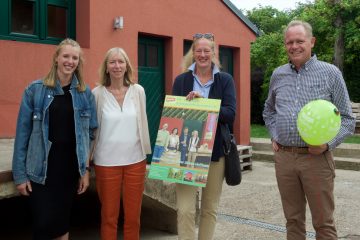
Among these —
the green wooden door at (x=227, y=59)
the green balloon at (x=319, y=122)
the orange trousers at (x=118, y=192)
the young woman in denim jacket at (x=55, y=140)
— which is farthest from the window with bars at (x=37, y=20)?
the green balloon at (x=319, y=122)

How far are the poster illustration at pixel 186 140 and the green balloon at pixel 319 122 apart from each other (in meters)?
0.68

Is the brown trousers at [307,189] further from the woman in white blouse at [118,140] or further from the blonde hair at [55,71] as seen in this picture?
the blonde hair at [55,71]

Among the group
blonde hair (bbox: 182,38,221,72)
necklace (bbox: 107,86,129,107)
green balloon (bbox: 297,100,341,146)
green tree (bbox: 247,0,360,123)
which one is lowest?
green balloon (bbox: 297,100,341,146)

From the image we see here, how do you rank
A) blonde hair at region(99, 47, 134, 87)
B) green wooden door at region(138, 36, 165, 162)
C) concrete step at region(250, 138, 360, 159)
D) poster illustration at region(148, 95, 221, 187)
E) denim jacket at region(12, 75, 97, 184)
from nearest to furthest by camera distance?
denim jacket at region(12, 75, 97, 184)
poster illustration at region(148, 95, 221, 187)
blonde hair at region(99, 47, 134, 87)
green wooden door at region(138, 36, 165, 162)
concrete step at region(250, 138, 360, 159)

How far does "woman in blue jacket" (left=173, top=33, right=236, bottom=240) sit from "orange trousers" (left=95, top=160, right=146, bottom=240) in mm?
368

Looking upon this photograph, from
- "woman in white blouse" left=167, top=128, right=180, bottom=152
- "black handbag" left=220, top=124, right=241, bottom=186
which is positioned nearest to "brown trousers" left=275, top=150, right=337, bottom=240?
"black handbag" left=220, top=124, right=241, bottom=186

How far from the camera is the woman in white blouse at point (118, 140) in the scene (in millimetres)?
3734

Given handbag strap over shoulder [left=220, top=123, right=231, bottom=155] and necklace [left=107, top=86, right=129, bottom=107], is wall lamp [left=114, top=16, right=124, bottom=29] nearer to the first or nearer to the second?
necklace [left=107, top=86, right=129, bottom=107]

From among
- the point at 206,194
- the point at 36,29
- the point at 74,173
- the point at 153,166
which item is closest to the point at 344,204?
the point at 206,194

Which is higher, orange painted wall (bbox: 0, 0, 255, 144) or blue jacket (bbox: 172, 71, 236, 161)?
orange painted wall (bbox: 0, 0, 255, 144)

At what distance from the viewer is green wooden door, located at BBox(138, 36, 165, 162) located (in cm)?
903

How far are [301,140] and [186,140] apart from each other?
896 millimetres

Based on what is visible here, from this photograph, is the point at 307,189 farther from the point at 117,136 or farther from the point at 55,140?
the point at 55,140

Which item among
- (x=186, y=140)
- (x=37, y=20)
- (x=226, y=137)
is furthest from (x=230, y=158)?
(x=37, y=20)
